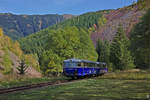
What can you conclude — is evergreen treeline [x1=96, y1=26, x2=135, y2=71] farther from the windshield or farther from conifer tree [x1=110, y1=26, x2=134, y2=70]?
the windshield

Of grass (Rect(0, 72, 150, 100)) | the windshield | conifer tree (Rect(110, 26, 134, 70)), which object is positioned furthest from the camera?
conifer tree (Rect(110, 26, 134, 70))

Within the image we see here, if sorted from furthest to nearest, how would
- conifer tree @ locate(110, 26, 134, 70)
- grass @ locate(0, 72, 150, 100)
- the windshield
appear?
1. conifer tree @ locate(110, 26, 134, 70)
2. the windshield
3. grass @ locate(0, 72, 150, 100)

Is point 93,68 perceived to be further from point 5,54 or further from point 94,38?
point 94,38

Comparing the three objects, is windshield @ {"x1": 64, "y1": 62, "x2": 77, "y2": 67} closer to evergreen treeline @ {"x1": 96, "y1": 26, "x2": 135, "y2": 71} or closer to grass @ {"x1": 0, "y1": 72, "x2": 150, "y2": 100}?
grass @ {"x1": 0, "y1": 72, "x2": 150, "y2": 100}

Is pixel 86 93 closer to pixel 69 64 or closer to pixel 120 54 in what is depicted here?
pixel 69 64

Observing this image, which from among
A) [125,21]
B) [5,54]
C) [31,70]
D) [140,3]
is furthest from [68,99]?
[125,21]

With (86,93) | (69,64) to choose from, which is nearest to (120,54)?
(69,64)

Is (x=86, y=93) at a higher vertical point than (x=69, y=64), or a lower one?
lower

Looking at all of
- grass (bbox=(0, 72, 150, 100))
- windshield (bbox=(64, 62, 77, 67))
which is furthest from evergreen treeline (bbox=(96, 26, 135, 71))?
grass (bbox=(0, 72, 150, 100))

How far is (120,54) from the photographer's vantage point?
5991cm

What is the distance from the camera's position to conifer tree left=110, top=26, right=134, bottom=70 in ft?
192

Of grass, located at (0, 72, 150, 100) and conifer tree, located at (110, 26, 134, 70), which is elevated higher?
conifer tree, located at (110, 26, 134, 70)

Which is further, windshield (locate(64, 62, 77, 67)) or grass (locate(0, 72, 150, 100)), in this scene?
windshield (locate(64, 62, 77, 67))

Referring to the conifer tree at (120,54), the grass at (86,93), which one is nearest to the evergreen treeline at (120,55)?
the conifer tree at (120,54)
